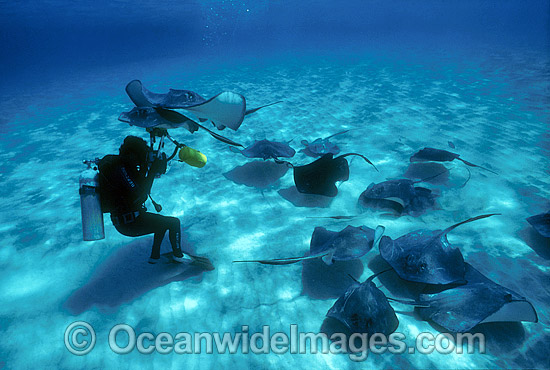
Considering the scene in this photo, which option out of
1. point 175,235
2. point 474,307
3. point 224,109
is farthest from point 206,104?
point 474,307

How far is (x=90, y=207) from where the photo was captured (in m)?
2.95

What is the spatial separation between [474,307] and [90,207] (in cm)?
414

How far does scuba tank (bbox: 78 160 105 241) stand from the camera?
9.64ft

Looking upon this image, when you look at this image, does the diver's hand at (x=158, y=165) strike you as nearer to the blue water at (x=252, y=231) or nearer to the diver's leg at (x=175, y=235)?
the diver's leg at (x=175, y=235)

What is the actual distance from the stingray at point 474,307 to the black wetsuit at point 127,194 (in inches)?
136

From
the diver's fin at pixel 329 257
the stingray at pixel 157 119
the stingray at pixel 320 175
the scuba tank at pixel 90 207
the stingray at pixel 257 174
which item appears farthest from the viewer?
the stingray at pixel 257 174

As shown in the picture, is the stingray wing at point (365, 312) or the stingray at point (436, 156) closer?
the stingray wing at point (365, 312)

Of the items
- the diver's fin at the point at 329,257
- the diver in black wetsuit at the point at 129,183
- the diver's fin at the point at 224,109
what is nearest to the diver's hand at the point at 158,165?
the diver in black wetsuit at the point at 129,183

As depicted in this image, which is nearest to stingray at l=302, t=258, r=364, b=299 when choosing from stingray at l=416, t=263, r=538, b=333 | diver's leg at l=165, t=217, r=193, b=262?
stingray at l=416, t=263, r=538, b=333

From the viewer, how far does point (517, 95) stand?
1123cm

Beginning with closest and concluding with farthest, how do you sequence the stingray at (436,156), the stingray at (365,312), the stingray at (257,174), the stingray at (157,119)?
the stingray at (365,312), the stingray at (157,119), the stingray at (436,156), the stingray at (257,174)

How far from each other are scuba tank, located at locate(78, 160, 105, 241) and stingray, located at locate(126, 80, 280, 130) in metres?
1.17

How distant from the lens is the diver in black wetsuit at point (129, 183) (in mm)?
3068

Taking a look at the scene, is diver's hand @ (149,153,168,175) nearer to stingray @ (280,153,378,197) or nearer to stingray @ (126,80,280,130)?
stingray @ (126,80,280,130)
